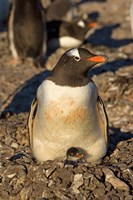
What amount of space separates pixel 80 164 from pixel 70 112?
391 millimetres

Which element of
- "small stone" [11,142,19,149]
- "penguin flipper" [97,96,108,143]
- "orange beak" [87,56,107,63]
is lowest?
"small stone" [11,142,19,149]

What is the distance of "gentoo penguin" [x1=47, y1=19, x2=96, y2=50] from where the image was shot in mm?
9453

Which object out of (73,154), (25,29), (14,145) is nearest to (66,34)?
(25,29)

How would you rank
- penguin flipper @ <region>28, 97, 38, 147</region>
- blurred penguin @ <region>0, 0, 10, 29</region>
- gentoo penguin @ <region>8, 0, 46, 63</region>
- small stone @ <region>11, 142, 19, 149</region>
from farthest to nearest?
blurred penguin @ <region>0, 0, 10, 29</region> → gentoo penguin @ <region>8, 0, 46, 63</region> → small stone @ <region>11, 142, 19, 149</region> → penguin flipper @ <region>28, 97, 38, 147</region>

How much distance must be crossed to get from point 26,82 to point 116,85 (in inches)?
47.3

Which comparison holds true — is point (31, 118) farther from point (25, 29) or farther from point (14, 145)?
point (25, 29)

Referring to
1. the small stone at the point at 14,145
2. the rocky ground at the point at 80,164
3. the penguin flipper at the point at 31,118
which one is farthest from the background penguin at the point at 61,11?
the penguin flipper at the point at 31,118

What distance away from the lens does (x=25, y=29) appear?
8.73 m

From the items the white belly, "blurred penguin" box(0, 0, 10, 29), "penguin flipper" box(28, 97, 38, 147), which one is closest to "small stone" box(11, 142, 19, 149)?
"penguin flipper" box(28, 97, 38, 147)

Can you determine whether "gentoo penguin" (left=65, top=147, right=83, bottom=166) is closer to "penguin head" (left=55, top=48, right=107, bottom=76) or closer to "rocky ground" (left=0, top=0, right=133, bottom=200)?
"rocky ground" (left=0, top=0, right=133, bottom=200)

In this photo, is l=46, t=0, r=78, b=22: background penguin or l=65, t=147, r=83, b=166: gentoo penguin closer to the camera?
l=65, t=147, r=83, b=166: gentoo penguin

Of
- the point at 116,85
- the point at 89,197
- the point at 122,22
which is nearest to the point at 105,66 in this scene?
the point at 116,85

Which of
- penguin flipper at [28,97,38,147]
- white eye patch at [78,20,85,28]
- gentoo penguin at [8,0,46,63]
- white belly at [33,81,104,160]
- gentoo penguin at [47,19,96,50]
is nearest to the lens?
white belly at [33,81,104,160]

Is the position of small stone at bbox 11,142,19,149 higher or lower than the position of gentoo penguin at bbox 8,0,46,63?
higher
